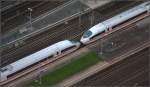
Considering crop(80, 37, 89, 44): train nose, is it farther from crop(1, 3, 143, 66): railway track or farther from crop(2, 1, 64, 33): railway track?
crop(2, 1, 64, 33): railway track

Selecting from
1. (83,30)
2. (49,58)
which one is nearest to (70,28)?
(83,30)

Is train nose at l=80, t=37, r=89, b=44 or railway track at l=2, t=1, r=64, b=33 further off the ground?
railway track at l=2, t=1, r=64, b=33

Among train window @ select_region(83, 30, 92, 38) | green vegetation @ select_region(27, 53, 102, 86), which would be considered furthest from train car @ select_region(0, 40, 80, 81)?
green vegetation @ select_region(27, 53, 102, 86)

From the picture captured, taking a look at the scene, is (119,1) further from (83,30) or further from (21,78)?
(21,78)

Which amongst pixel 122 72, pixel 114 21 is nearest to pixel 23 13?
pixel 114 21

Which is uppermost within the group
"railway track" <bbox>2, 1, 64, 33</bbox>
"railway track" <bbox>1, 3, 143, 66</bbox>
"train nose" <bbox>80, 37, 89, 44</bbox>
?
"railway track" <bbox>2, 1, 64, 33</bbox>

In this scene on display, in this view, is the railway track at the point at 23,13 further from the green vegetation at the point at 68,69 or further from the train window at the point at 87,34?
the green vegetation at the point at 68,69

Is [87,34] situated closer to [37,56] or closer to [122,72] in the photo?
[37,56]

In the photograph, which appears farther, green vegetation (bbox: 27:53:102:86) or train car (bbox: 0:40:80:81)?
train car (bbox: 0:40:80:81)
